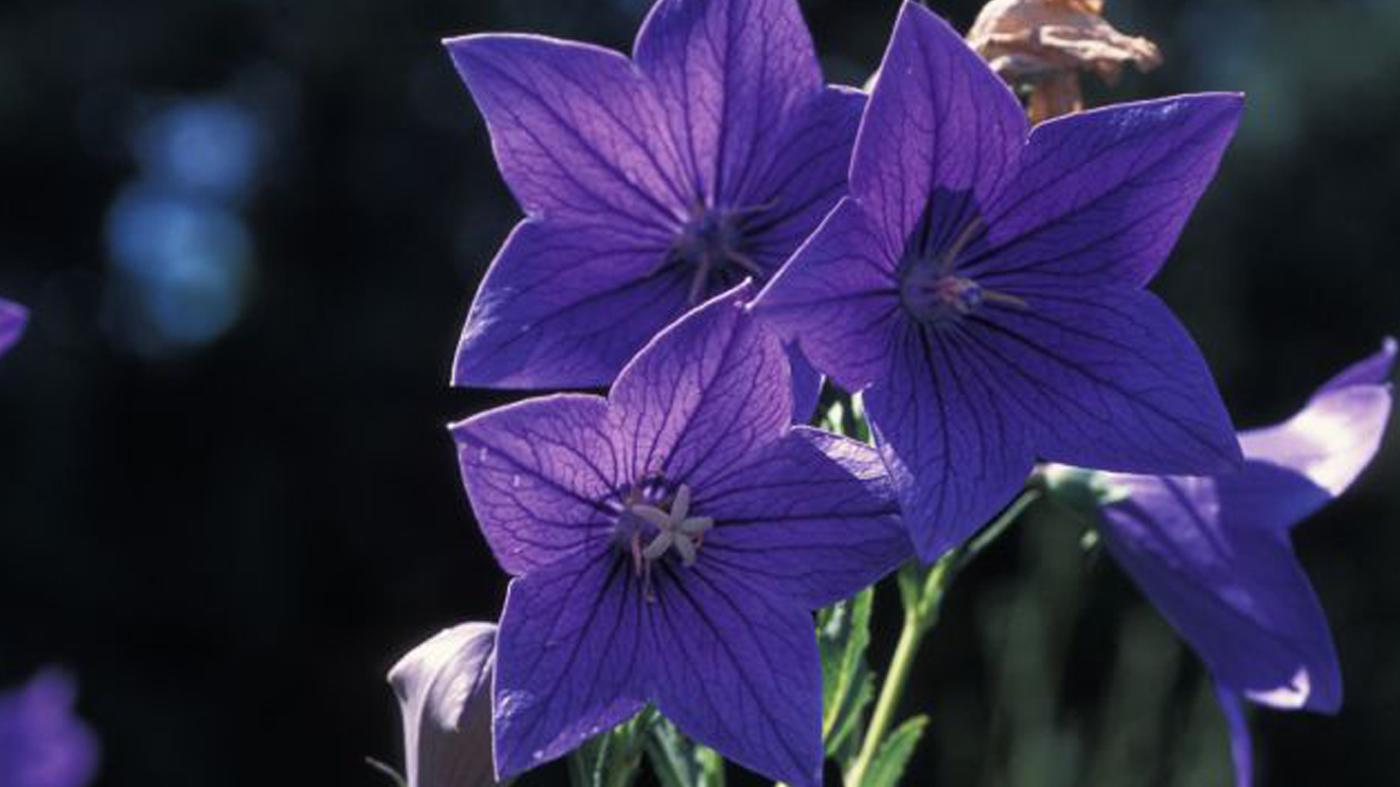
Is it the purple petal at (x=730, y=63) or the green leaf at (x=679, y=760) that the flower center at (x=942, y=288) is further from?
the green leaf at (x=679, y=760)

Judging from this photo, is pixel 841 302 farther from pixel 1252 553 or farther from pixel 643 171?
pixel 1252 553

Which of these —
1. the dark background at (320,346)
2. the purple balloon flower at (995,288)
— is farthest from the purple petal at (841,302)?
the dark background at (320,346)

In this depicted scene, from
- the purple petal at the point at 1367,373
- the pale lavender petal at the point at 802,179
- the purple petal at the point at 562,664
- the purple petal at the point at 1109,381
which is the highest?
the pale lavender petal at the point at 802,179

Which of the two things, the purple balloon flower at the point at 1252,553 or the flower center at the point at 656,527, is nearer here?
the flower center at the point at 656,527

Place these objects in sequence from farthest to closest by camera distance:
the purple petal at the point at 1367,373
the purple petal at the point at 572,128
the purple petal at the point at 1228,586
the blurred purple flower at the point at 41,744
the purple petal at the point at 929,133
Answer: the blurred purple flower at the point at 41,744
the purple petal at the point at 1367,373
the purple petal at the point at 1228,586
the purple petal at the point at 572,128
the purple petal at the point at 929,133

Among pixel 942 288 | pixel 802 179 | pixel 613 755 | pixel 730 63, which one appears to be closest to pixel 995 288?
pixel 942 288

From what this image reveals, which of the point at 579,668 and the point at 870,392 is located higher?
the point at 870,392

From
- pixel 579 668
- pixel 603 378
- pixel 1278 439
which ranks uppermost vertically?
pixel 603 378

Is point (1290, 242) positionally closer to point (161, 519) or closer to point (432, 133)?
point (432, 133)

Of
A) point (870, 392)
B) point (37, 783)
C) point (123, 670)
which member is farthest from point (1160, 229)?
point (123, 670)
